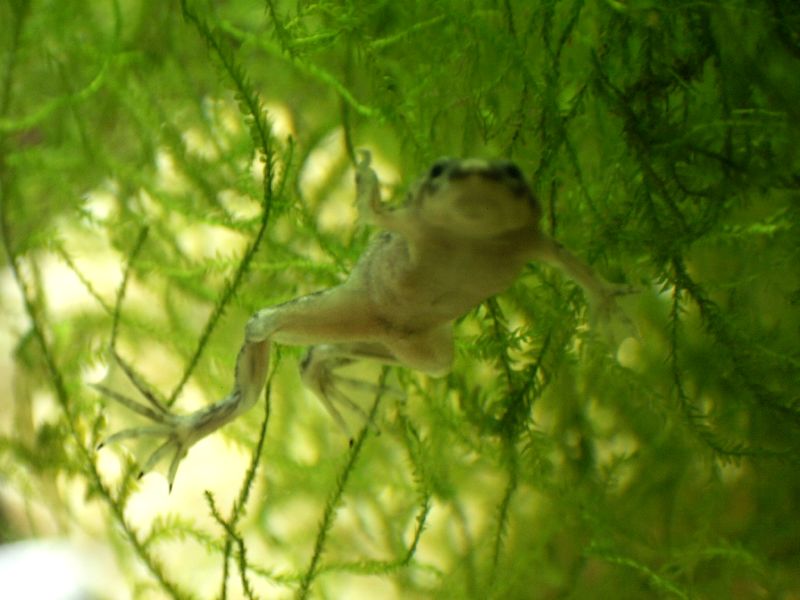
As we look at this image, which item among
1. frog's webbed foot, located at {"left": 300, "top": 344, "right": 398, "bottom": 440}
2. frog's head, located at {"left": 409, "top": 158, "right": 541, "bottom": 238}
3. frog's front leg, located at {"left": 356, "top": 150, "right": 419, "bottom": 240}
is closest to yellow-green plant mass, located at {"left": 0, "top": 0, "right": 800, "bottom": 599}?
frog's webbed foot, located at {"left": 300, "top": 344, "right": 398, "bottom": 440}

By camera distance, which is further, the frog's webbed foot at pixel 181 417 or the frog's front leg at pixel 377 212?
the frog's webbed foot at pixel 181 417

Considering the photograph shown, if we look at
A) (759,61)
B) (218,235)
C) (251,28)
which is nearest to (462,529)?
(759,61)

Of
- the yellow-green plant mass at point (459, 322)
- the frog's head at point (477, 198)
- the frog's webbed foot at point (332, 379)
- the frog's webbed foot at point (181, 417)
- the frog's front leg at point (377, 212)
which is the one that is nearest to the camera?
the frog's head at point (477, 198)

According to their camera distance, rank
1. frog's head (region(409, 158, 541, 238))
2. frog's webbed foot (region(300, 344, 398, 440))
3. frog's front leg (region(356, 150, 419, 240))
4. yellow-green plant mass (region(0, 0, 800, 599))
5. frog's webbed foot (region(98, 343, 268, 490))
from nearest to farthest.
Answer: frog's head (region(409, 158, 541, 238))
frog's front leg (region(356, 150, 419, 240))
yellow-green plant mass (region(0, 0, 800, 599))
frog's webbed foot (region(98, 343, 268, 490))
frog's webbed foot (region(300, 344, 398, 440))

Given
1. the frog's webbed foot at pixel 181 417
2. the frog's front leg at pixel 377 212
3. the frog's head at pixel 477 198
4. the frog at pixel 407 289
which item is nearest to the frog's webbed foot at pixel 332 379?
the frog at pixel 407 289

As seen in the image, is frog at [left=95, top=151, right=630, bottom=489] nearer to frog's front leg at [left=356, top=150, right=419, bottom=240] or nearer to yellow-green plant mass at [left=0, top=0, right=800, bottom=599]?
frog's front leg at [left=356, top=150, right=419, bottom=240]

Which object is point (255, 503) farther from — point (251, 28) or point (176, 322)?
point (251, 28)

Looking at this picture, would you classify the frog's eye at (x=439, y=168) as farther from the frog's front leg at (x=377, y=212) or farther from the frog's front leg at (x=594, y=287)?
the frog's front leg at (x=594, y=287)

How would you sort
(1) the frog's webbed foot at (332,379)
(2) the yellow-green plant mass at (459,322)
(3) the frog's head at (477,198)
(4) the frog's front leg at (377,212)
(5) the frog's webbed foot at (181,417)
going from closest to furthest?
(3) the frog's head at (477,198)
(4) the frog's front leg at (377,212)
(2) the yellow-green plant mass at (459,322)
(5) the frog's webbed foot at (181,417)
(1) the frog's webbed foot at (332,379)
